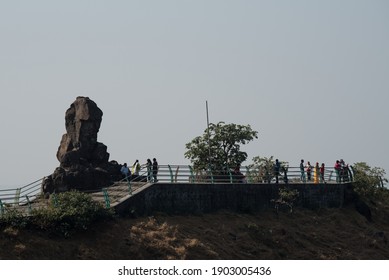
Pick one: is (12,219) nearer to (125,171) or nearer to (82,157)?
(82,157)

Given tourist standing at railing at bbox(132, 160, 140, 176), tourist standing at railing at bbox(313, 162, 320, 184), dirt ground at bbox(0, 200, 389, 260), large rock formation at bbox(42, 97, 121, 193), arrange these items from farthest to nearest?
tourist standing at railing at bbox(313, 162, 320, 184) → tourist standing at railing at bbox(132, 160, 140, 176) → large rock formation at bbox(42, 97, 121, 193) → dirt ground at bbox(0, 200, 389, 260)

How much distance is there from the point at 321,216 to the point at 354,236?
273 cm

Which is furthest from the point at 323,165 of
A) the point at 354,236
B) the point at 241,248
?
the point at 241,248

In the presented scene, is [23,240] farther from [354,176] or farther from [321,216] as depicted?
[354,176]

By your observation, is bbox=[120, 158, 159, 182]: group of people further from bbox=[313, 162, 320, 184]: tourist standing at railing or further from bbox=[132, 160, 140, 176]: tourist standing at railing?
bbox=[313, 162, 320, 184]: tourist standing at railing

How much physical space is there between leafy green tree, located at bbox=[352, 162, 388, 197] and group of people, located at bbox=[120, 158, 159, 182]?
15.9 meters

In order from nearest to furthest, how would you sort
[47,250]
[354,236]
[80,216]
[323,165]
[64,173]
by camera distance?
[47,250]
[80,216]
[64,173]
[354,236]
[323,165]

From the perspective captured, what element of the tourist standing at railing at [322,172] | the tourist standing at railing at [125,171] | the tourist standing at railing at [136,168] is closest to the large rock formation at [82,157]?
the tourist standing at railing at [125,171]

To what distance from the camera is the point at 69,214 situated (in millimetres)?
40531

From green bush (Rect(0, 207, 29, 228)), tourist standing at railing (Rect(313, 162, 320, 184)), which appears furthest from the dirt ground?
tourist standing at railing (Rect(313, 162, 320, 184))

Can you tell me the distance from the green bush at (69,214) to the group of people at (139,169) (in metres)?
4.99

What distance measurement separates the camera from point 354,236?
2032 inches

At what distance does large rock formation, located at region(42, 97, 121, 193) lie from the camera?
48.0 metres
